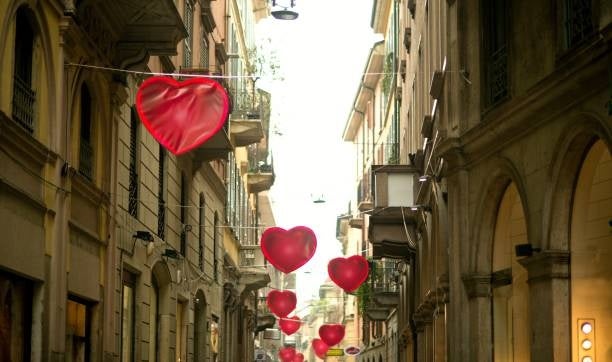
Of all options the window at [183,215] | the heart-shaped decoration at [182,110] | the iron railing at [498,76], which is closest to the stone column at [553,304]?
the iron railing at [498,76]

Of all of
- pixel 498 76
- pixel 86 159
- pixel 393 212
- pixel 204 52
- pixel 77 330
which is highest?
pixel 204 52

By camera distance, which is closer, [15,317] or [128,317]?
[15,317]

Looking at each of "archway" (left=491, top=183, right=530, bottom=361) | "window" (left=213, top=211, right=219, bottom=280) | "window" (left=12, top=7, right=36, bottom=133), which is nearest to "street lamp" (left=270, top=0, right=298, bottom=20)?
"archway" (left=491, top=183, right=530, bottom=361)

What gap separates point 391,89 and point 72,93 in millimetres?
28588

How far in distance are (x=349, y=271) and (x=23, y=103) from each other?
1993 cm

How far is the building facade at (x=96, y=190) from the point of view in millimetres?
15727

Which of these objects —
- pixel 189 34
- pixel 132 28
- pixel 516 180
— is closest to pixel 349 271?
pixel 189 34

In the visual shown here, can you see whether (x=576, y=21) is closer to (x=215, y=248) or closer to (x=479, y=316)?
(x=479, y=316)

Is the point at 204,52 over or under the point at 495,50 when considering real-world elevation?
over

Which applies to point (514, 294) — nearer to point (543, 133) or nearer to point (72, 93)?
point (543, 133)

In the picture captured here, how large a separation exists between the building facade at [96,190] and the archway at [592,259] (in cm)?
692

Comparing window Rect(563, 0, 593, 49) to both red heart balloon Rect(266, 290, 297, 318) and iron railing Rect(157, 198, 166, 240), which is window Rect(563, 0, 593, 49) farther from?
red heart balloon Rect(266, 290, 297, 318)

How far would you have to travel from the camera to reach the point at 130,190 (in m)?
23.4

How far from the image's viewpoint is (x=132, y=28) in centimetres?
2077
